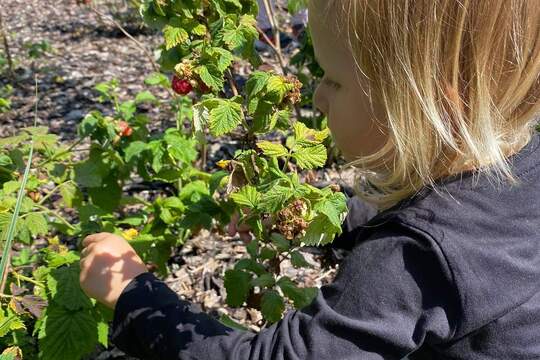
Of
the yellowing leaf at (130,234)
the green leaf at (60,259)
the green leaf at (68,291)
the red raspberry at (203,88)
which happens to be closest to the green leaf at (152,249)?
the yellowing leaf at (130,234)

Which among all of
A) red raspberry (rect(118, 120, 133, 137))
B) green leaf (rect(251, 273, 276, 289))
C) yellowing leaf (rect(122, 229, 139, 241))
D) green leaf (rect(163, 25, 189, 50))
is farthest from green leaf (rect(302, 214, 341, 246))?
red raspberry (rect(118, 120, 133, 137))

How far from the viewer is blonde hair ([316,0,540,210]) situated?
3.71ft

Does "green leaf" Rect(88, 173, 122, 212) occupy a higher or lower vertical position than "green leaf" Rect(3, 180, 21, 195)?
lower

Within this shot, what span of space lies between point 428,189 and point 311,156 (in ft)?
0.78

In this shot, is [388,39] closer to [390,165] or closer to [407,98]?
[407,98]

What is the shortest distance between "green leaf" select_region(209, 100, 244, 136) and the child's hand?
403mm

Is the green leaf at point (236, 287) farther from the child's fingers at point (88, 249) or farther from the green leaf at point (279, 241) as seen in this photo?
the child's fingers at point (88, 249)

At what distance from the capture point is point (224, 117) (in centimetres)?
128

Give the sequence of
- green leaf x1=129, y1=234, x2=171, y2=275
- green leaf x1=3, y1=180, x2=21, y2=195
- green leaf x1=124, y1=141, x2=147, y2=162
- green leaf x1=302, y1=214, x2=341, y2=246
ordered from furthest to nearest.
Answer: green leaf x1=124, y1=141, x2=147, y2=162 < green leaf x1=129, y1=234, x2=171, y2=275 < green leaf x1=3, y1=180, x2=21, y2=195 < green leaf x1=302, y1=214, x2=341, y2=246

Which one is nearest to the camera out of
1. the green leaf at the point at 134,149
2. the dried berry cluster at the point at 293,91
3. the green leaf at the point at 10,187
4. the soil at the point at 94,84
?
the dried berry cluster at the point at 293,91

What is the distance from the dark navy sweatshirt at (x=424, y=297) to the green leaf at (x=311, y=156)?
6.6 inches

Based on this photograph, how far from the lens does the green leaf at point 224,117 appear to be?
4.15ft

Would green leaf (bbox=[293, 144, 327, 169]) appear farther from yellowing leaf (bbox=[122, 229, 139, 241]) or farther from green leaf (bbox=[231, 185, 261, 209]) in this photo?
yellowing leaf (bbox=[122, 229, 139, 241])

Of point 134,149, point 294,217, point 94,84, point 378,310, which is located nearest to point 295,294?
point 294,217
